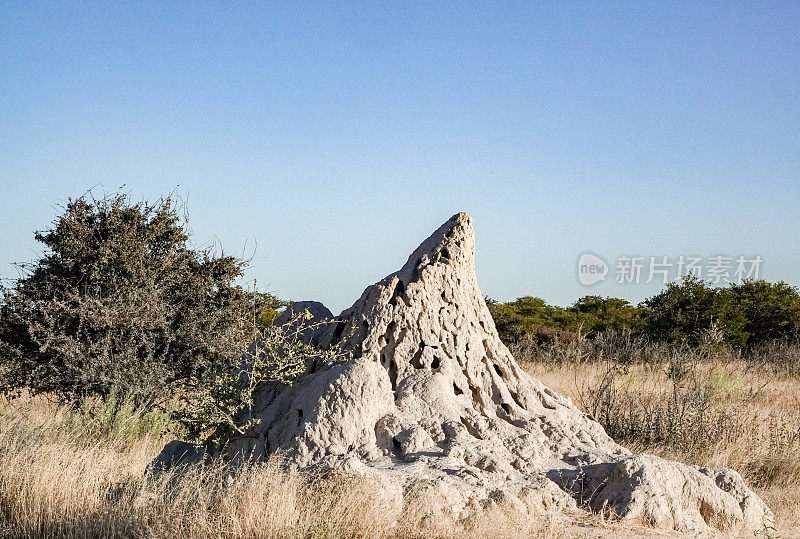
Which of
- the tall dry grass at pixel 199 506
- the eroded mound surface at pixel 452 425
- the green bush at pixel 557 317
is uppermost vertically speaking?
the green bush at pixel 557 317

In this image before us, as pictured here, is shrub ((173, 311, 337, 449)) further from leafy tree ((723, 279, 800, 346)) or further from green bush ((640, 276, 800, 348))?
leafy tree ((723, 279, 800, 346))

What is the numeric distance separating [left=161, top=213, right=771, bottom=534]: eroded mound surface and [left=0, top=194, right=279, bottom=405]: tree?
454 centimetres

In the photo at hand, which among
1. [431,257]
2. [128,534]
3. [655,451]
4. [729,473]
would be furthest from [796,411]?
[128,534]

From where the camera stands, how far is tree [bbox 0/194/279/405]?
10.5 metres

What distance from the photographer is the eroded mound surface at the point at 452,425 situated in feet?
17.1

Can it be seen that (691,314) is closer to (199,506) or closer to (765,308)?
(765,308)

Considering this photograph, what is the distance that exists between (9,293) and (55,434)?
3.79m

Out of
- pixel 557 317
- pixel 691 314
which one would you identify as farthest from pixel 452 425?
pixel 557 317

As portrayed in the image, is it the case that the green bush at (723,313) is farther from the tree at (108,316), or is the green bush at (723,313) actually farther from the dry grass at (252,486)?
the tree at (108,316)

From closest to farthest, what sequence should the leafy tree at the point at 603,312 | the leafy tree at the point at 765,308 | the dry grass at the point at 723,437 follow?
the dry grass at the point at 723,437
the leafy tree at the point at 765,308
the leafy tree at the point at 603,312

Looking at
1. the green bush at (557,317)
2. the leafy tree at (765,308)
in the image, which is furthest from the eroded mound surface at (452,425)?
the leafy tree at (765,308)

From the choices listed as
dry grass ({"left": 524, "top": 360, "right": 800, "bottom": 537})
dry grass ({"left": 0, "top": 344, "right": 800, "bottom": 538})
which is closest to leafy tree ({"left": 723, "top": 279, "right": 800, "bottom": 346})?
dry grass ({"left": 524, "top": 360, "right": 800, "bottom": 537})

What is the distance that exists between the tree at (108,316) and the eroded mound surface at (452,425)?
454 centimetres

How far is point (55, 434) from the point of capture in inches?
316
